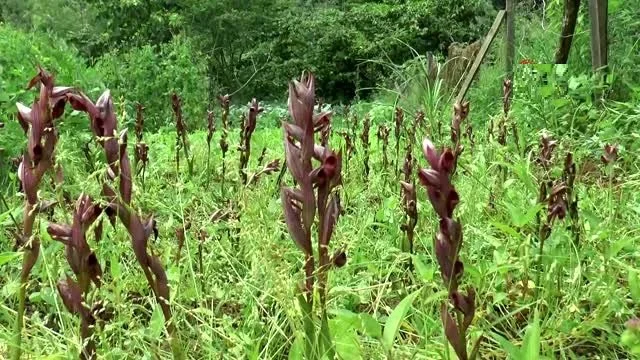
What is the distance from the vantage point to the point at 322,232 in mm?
1116

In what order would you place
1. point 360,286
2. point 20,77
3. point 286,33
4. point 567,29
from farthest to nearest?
point 286,33 < point 567,29 < point 20,77 < point 360,286

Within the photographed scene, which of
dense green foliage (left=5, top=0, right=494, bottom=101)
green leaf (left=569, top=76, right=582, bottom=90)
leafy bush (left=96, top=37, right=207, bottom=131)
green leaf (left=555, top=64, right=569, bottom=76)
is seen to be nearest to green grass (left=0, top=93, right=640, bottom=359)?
green leaf (left=569, top=76, right=582, bottom=90)

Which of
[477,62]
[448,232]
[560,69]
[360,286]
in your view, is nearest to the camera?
[448,232]

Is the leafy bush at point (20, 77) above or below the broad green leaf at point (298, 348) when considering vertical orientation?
above

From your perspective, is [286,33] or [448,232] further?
[286,33]

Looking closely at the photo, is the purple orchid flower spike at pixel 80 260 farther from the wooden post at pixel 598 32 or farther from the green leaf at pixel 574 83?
the wooden post at pixel 598 32

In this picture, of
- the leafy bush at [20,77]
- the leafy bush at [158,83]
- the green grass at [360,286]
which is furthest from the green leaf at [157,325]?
the leafy bush at [158,83]

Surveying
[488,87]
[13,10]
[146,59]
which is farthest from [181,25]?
[13,10]

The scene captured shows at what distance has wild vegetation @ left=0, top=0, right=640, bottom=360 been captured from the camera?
1090 mm

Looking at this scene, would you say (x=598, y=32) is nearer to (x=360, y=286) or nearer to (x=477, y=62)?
(x=477, y=62)

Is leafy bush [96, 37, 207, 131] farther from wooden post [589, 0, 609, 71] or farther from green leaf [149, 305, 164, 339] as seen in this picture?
green leaf [149, 305, 164, 339]

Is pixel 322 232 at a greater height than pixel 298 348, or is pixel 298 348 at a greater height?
pixel 322 232

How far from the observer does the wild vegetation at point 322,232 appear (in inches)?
42.9

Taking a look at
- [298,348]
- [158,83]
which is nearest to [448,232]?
[298,348]
